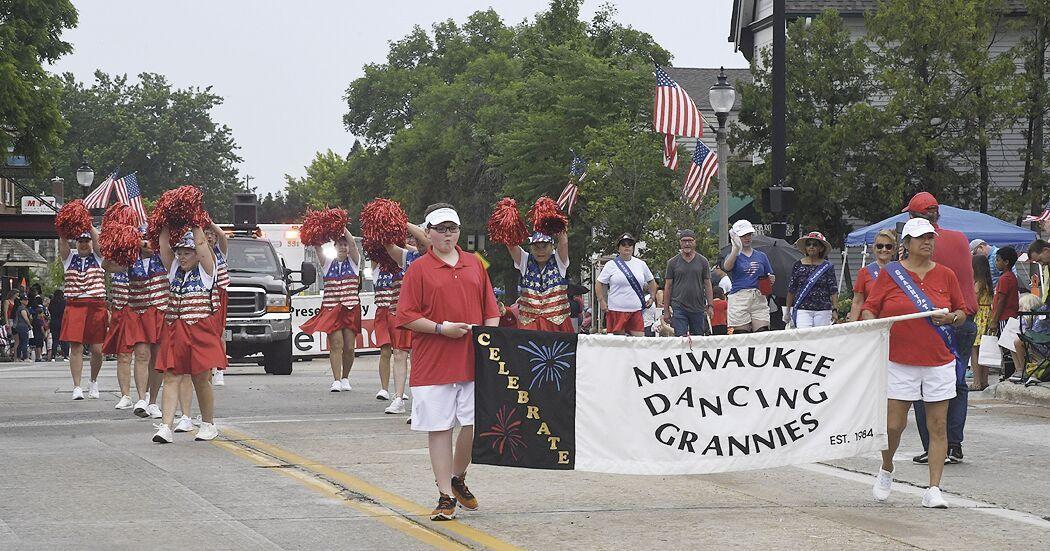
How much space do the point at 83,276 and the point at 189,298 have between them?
495 cm

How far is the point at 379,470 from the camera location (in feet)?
36.0

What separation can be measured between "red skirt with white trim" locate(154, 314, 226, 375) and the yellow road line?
0.70m

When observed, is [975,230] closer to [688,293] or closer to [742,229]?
[688,293]

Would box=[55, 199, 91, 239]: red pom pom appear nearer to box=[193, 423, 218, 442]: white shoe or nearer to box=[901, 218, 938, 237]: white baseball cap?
box=[193, 423, 218, 442]: white shoe

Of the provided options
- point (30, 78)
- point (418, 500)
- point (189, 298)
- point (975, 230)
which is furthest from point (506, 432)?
point (30, 78)

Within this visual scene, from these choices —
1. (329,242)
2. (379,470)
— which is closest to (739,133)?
(329,242)

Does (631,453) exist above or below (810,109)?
below

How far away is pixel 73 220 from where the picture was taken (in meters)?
16.7

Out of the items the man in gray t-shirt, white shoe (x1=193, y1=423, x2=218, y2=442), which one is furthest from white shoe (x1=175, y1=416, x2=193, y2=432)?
the man in gray t-shirt

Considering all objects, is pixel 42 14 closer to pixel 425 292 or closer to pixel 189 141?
pixel 425 292

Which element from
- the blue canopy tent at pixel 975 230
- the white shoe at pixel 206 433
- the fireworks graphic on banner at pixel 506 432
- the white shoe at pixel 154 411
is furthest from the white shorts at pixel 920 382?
the blue canopy tent at pixel 975 230

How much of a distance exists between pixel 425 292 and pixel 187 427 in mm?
Result: 5784

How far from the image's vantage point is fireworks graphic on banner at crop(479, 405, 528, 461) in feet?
28.8

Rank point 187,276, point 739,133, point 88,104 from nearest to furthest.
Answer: point 187,276
point 739,133
point 88,104
